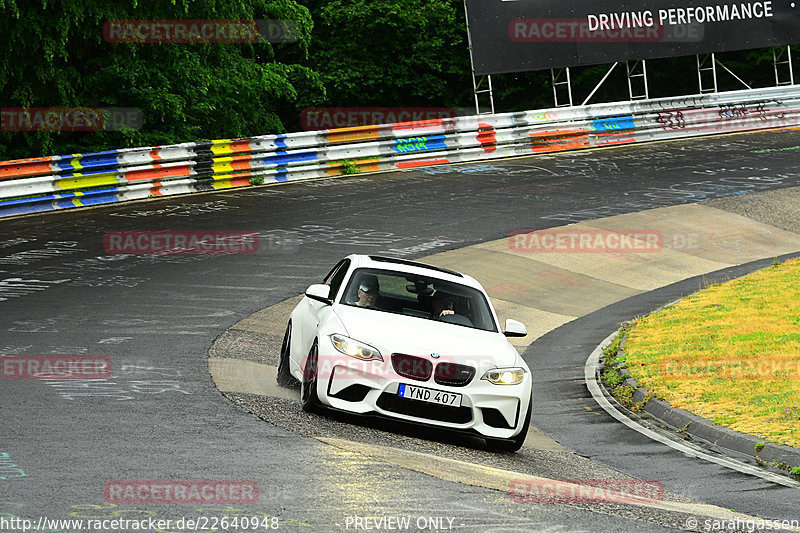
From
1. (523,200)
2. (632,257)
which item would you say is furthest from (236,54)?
(632,257)

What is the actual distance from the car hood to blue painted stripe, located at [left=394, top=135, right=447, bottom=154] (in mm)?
18705

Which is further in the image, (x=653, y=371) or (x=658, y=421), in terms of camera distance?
(x=653, y=371)

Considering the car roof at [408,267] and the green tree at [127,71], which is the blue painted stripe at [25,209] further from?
the car roof at [408,267]

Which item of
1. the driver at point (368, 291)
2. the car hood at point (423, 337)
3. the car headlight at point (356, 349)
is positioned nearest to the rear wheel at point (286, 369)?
the driver at point (368, 291)

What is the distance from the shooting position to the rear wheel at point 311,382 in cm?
915

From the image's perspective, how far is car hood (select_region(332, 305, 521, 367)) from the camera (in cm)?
900

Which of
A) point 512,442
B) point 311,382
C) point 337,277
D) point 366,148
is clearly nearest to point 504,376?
point 512,442

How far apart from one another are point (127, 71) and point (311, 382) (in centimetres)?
1810

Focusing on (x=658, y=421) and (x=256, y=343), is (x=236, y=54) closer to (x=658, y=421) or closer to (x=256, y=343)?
(x=256, y=343)

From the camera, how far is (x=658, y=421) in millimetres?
11289

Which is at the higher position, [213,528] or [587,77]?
[587,77]

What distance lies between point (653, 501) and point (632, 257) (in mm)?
13340

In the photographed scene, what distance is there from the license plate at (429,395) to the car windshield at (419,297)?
121 centimetres

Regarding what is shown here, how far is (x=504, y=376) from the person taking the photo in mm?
9195
